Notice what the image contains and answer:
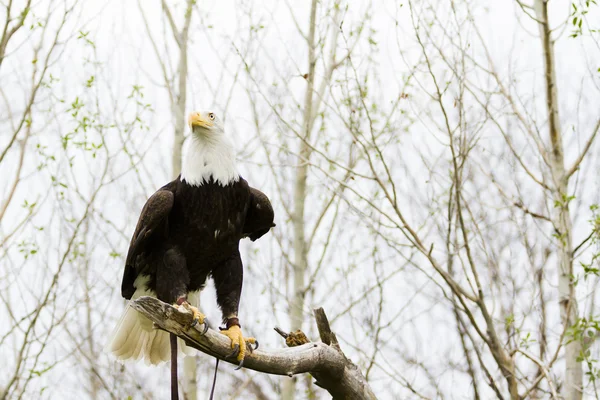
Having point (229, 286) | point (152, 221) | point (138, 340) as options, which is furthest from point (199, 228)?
point (138, 340)

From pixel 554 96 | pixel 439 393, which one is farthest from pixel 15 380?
pixel 554 96

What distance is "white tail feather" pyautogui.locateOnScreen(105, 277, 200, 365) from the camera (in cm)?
526

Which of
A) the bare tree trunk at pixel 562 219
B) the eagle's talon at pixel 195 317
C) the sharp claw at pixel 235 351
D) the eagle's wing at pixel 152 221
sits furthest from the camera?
the bare tree trunk at pixel 562 219

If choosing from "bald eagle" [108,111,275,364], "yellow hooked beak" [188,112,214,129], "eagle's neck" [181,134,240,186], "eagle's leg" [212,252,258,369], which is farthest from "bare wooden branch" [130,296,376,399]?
"yellow hooked beak" [188,112,214,129]

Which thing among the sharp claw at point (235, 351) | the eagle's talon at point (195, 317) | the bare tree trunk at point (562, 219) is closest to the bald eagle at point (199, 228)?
the sharp claw at point (235, 351)

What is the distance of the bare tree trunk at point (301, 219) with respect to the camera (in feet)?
28.0

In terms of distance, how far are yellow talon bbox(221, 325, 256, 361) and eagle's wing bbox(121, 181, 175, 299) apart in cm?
66

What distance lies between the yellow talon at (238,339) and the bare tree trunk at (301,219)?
12.3 feet

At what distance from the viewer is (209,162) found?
483 cm

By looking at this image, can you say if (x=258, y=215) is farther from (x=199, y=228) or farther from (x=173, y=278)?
(x=173, y=278)

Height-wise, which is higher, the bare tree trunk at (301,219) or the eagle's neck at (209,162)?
the bare tree trunk at (301,219)

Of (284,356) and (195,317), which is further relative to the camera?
(284,356)

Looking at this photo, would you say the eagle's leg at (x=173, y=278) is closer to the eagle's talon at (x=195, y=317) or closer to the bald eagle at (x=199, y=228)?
the bald eagle at (x=199, y=228)

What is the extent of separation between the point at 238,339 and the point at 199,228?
27.4 inches
